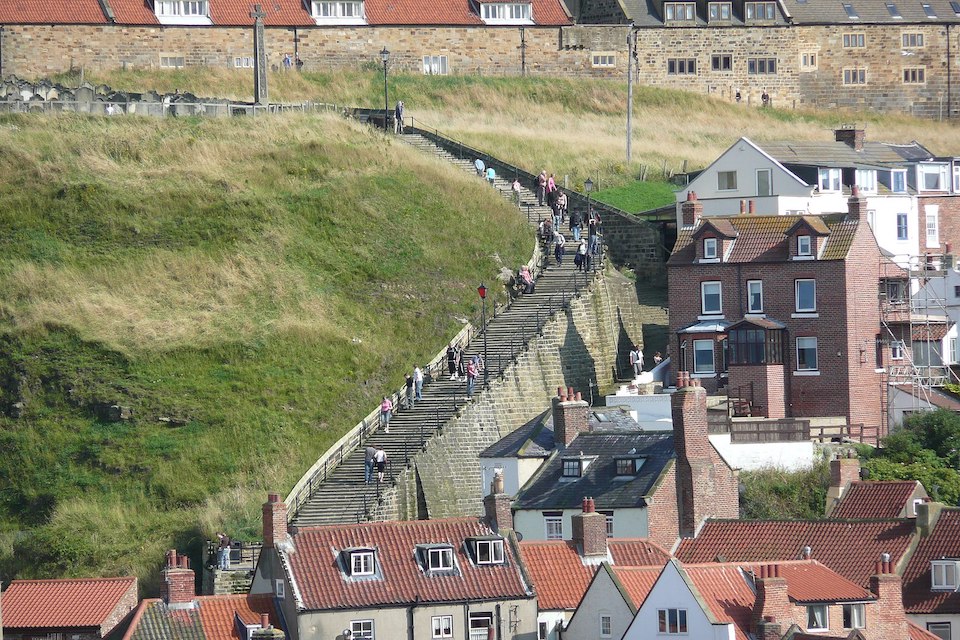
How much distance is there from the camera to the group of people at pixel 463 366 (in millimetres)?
71938

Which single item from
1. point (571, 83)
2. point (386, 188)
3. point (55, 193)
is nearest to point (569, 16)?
point (571, 83)

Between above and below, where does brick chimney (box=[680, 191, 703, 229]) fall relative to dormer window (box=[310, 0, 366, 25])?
below

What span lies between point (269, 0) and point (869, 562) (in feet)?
175

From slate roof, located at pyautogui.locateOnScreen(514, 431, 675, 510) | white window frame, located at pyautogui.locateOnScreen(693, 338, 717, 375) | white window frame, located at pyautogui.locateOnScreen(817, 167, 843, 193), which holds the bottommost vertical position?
slate roof, located at pyautogui.locateOnScreen(514, 431, 675, 510)

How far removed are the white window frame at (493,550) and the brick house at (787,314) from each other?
1828cm

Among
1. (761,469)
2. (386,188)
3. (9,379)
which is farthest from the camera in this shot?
(386,188)

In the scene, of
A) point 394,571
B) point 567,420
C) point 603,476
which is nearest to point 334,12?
point 567,420

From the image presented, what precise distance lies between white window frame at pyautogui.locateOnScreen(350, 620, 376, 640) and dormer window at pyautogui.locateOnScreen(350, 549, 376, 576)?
1128 mm

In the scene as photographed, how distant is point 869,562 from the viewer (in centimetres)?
5641

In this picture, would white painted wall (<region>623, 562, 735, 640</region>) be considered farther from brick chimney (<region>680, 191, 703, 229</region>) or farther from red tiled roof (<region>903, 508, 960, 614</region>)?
brick chimney (<region>680, 191, 703, 229</region>)

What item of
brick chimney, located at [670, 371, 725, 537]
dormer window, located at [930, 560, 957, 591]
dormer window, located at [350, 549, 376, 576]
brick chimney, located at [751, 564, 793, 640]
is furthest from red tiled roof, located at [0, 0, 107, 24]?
brick chimney, located at [751, 564, 793, 640]

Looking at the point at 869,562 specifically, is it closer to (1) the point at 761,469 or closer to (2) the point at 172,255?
(1) the point at 761,469

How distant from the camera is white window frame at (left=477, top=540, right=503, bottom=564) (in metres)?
54.6

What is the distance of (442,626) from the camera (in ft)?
176
